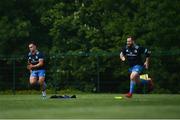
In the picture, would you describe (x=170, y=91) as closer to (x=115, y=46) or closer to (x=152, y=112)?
(x=115, y=46)

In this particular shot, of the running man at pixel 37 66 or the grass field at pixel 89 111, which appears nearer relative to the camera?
the grass field at pixel 89 111

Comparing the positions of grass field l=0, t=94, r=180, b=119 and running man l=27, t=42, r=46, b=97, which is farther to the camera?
running man l=27, t=42, r=46, b=97

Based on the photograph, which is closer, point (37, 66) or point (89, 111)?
point (89, 111)

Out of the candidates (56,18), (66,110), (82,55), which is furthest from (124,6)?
(66,110)

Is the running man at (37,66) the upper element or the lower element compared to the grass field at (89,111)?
upper

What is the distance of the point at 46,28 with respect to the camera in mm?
48344

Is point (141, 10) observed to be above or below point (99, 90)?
above

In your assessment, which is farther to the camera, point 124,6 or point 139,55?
point 124,6

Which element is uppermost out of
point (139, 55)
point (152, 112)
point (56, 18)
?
point (56, 18)

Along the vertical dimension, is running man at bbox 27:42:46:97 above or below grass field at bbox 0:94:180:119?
above

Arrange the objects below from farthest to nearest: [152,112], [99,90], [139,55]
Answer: [99,90] < [139,55] < [152,112]

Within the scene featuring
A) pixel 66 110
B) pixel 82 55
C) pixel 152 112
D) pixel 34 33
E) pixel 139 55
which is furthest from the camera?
pixel 34 33

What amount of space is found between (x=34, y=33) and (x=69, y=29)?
2.82m

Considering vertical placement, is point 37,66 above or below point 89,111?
above
